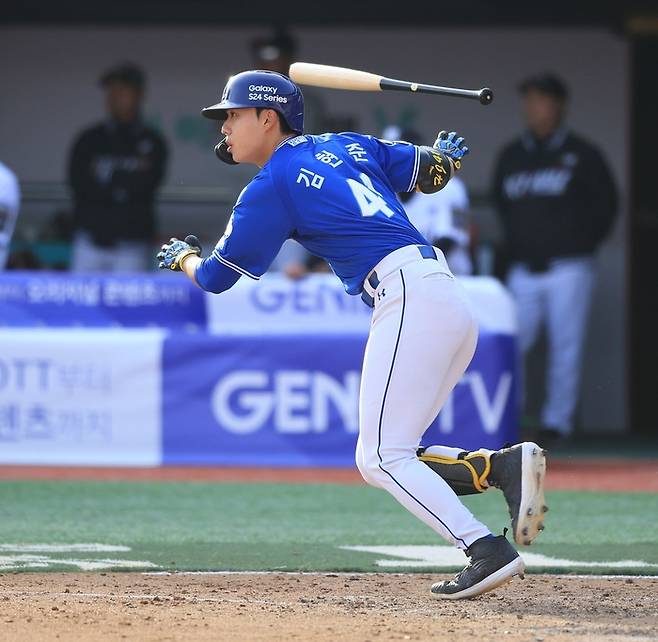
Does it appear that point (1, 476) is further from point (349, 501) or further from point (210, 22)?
point (210, 22)

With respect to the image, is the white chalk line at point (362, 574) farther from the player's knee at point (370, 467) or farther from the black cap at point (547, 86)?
the black cap at point (547, 86)

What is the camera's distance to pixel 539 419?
1099 centimetres

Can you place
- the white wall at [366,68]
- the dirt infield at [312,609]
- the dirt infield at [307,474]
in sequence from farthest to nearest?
the white wall at [366,68] → the dirt infield at [307,474] → the dirt infield at [312,609]

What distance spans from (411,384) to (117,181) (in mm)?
5789

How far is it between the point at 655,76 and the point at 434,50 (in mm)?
1714

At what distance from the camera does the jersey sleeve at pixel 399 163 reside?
4.90 m

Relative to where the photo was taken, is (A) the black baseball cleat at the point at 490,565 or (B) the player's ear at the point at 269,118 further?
(B) the player's ear at the point at 269,118

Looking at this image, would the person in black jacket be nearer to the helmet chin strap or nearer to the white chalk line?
the white chalk line

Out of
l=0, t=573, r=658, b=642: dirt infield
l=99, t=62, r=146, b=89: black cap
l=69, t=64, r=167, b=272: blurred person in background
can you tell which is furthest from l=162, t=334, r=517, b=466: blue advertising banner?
l=0, t=573, r=658, b=642: dirt infield

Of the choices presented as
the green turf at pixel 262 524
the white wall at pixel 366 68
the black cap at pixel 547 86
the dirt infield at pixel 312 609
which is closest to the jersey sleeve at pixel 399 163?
the dirt infield at pixel 312 609

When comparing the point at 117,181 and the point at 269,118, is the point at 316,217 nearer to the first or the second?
the point at 269,118

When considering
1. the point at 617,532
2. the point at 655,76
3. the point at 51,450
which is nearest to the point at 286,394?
the point at 51,450

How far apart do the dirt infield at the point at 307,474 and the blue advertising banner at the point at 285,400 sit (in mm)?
85

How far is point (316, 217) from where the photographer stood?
15.1 feet
